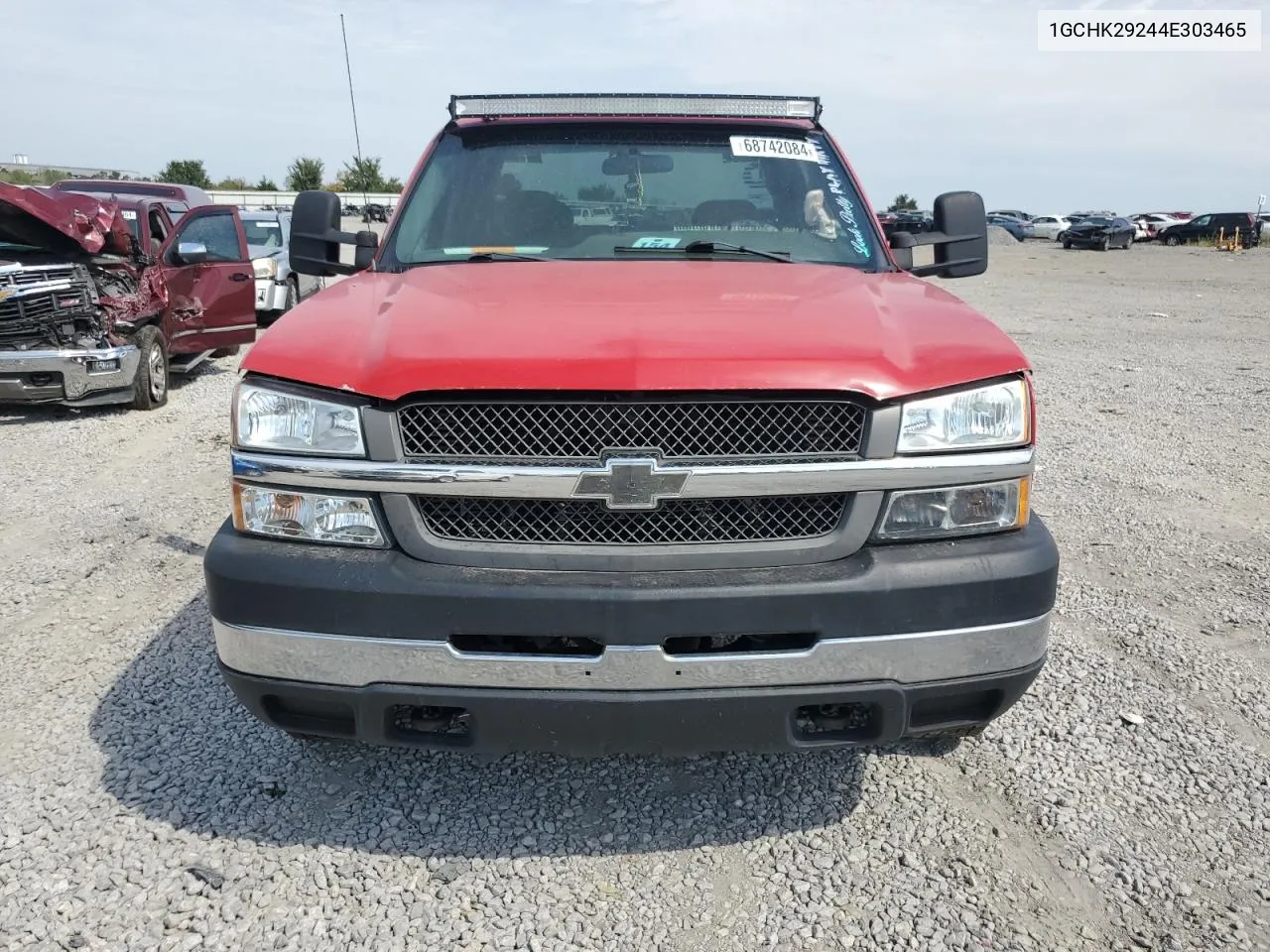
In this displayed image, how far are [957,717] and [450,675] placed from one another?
4.08 ft

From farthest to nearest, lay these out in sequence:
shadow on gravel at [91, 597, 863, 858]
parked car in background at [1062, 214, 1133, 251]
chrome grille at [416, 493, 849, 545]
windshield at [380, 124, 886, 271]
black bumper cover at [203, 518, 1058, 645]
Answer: parked car in background at [1062, 214, 1133, 251] < windshield at [380, 124, 886, 271] < shadow on gravel at [91, 597, 863, 858] < chrome grille at [416, 493, 849, 545] < black bumper cover at [203, 518, 1058, 645]

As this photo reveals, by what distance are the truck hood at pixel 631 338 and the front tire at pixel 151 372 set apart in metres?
6.09

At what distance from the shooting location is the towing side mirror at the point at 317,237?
3.79 metres

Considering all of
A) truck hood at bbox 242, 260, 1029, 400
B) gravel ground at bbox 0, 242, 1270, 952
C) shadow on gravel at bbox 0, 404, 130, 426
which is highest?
truck hood at bbox 242, 260, 1029, 400

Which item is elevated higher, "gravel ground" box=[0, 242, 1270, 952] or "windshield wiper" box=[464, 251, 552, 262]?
"windshield wiper" box=[464, 251, 552, 262]

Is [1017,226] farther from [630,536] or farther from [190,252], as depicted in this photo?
[630,536]

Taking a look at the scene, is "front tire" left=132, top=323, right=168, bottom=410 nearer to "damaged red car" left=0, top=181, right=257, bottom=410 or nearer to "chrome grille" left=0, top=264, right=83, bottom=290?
"damaged red car" left=0, top=181, right=257, bottom=410

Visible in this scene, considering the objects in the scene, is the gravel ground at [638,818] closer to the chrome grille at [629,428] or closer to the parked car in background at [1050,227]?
the chrome grille at [629,428]

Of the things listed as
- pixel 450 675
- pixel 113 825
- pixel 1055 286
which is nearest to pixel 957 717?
pixel 450 675

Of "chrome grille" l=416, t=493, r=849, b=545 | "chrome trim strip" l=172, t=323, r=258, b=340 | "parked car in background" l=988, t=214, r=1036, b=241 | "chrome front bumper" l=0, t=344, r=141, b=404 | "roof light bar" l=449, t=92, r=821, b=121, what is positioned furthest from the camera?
"parked car in background" l=988, t=214, r=1036, b=241

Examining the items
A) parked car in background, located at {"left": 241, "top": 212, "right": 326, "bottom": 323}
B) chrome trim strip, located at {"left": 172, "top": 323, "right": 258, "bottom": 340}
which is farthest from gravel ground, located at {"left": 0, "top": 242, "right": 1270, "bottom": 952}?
parked car in background, located at {"left": 241, "top": 212, "right": 326, "bottom": 323}

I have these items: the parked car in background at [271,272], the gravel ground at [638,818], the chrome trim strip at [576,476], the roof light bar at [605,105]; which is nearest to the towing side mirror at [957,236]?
the roof light bar at [605,105]

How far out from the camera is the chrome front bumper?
24.6 ft

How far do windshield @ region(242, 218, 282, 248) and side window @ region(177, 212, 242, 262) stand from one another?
376 centimetres
